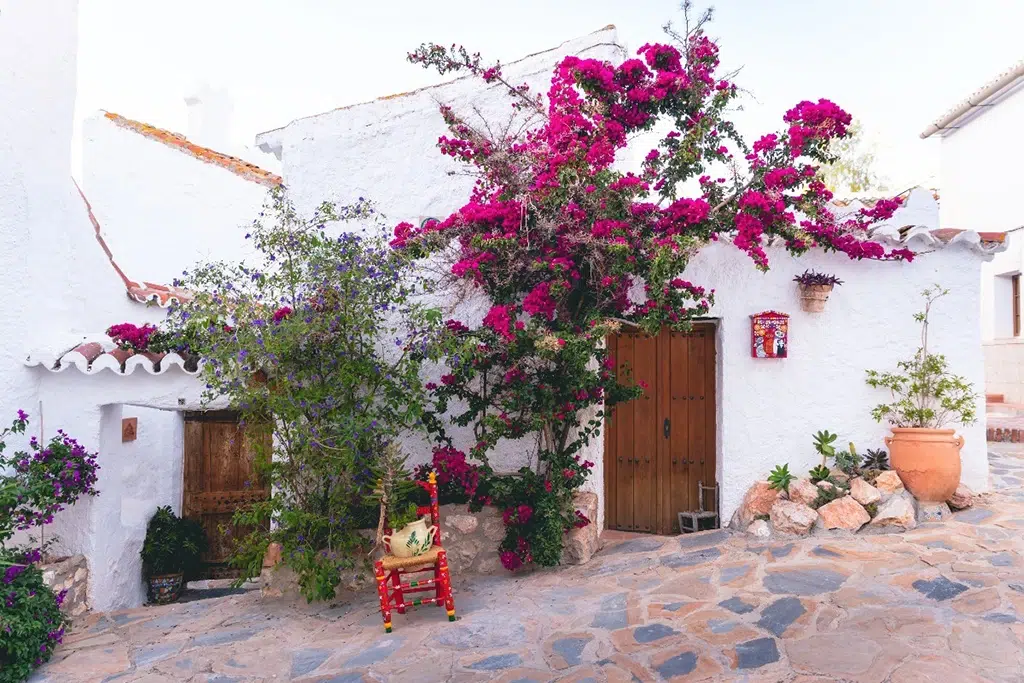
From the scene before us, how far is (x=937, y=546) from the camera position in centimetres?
504

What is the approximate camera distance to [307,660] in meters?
4.19

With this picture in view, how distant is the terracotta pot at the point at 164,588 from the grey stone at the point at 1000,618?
7.61m

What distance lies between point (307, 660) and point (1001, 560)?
4802 millimetres

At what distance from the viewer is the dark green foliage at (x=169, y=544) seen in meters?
7.39

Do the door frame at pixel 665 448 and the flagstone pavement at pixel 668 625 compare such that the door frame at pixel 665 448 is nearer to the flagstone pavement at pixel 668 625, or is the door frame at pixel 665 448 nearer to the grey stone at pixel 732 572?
the flagstone pavement at pixel 668 625

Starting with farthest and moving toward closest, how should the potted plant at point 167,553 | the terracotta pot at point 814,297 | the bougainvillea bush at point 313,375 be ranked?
the potted plant at point 167,553 < the terracotta pot at point 814,297 < the bougainvillea bush at point 313,375

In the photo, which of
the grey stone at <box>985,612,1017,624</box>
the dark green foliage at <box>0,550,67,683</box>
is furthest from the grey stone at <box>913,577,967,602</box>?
the dark green foliage at <box>0,550,67,683</box>

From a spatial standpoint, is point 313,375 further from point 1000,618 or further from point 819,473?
point 1000,618

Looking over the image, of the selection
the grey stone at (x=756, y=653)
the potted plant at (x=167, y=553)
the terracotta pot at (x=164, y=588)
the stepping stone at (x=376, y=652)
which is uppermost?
the grey stone at (x=756, y=653)

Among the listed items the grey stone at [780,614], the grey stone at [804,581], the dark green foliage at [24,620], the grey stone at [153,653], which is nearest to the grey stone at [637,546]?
the grey stone at [804,581]

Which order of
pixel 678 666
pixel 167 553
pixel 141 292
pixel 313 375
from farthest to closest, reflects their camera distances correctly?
pixel 141 292 → pixel 167 553 → pixel 313 375 → pixel 678 666

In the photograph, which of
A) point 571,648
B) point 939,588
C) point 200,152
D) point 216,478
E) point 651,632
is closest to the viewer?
point 571,648

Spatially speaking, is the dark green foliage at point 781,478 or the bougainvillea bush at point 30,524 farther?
the dark green foliage at point 781,478

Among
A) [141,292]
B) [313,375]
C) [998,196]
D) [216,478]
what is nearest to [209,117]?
[141,292]
